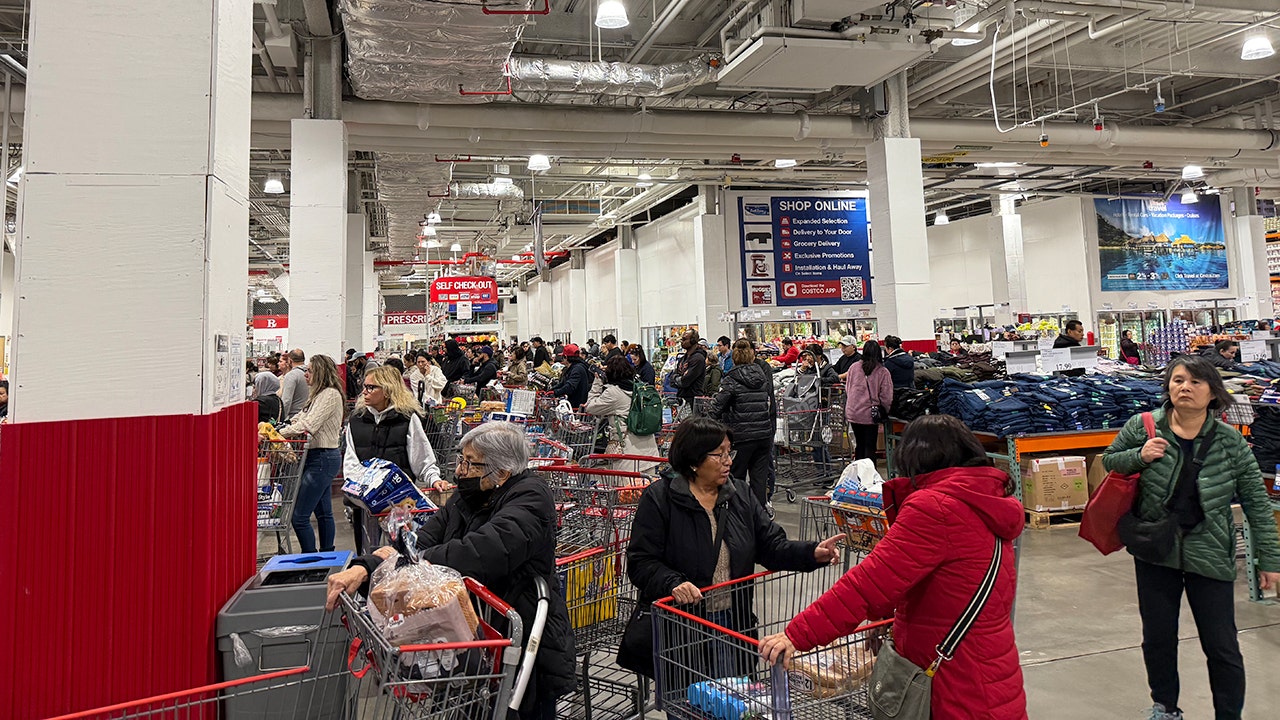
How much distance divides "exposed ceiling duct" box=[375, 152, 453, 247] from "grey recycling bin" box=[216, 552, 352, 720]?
11761 mm

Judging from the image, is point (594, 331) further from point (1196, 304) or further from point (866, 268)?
point (1196, 304)

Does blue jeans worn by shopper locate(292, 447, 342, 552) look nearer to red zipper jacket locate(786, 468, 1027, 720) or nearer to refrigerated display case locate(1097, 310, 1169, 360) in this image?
red zipper jacket locate(786, 468, 1027, 720)

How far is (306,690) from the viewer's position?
2.39m

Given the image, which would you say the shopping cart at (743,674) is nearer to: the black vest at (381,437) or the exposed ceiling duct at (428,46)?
the black vest at (381,437)

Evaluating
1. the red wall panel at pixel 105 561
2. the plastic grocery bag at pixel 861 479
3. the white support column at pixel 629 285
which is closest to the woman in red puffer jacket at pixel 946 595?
the plastic grocery bag at pixel 861 479

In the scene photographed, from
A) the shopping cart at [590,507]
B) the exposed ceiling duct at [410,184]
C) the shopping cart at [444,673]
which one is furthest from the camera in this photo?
the exposed ceiling duct at [410,184]

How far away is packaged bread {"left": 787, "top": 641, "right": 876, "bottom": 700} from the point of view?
2246 mm

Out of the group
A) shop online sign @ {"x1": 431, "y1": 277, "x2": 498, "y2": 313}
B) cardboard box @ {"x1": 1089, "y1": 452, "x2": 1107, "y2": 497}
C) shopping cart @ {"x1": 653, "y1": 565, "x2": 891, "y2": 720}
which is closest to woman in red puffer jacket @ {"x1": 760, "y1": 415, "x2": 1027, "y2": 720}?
shopping cart @ {"x1": 653, "y1": 565, "x2": 891, "y2": 720}

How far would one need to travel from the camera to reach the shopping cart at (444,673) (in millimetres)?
1978

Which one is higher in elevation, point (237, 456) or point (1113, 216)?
point (1113, 216)

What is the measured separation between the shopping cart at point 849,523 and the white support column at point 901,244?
885 cm

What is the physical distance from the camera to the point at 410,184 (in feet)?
48.2

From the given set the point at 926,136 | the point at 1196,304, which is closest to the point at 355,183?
the point at 926,136

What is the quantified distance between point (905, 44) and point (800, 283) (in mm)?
10525
